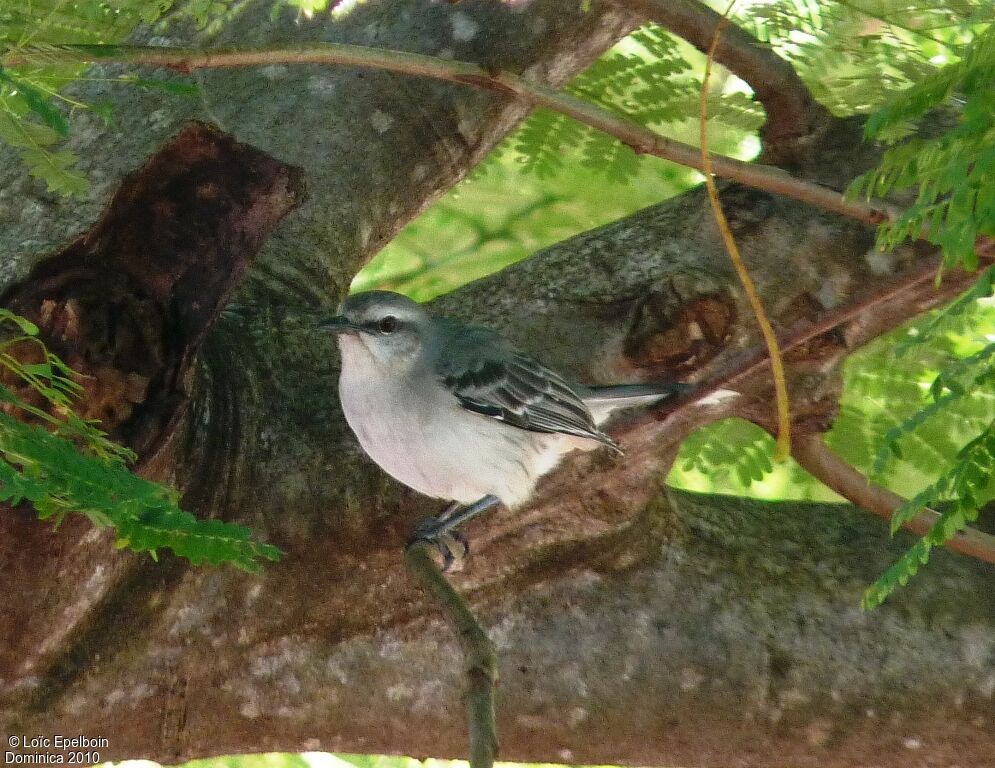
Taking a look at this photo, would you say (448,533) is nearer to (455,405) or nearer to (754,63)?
(455,405)

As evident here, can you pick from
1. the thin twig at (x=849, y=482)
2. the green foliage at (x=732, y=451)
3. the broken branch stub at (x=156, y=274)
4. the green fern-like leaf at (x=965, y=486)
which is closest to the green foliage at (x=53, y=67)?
the broken branch stub at (x=156, y=274)

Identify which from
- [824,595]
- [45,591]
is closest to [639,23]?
[824,595]

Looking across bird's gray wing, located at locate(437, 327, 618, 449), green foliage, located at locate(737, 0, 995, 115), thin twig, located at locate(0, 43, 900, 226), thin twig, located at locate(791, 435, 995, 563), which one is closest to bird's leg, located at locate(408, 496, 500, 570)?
bird's gray wing, located at locate(437, 327, 618, 449)

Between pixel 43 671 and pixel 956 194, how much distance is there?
8.73ft

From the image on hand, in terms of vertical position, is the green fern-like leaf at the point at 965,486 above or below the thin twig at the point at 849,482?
above

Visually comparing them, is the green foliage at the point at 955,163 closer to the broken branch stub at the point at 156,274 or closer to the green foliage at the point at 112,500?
the green foliage at the point at 112,500

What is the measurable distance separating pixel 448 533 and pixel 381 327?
746 mm

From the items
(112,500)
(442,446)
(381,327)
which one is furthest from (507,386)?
(112,500)

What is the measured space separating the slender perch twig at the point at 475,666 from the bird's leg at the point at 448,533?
1.81 ft

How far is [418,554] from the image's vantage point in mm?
3004

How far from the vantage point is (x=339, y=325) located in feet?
12.0

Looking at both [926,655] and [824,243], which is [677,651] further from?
[824,243]

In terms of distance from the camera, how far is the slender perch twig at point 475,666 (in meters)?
2.04

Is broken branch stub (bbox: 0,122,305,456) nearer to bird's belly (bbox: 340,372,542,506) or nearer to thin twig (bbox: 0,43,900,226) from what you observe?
thin twig (bbox: 0,43,900,226)
